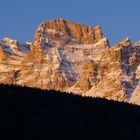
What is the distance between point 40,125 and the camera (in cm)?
3064

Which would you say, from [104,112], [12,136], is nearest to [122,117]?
[104,112]

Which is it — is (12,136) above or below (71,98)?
below

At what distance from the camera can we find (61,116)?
3231cm

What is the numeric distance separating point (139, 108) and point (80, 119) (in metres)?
5.98

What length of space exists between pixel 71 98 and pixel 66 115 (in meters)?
3.65

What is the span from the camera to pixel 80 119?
1292 inches

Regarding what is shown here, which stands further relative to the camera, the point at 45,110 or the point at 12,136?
the point at 45,110

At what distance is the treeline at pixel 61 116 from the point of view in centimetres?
3022

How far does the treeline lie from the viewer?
99.1 ft

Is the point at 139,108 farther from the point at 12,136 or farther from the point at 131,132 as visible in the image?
the point at 12,136

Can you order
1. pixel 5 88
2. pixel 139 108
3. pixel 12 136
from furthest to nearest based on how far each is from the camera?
1. pixel 139 108
2. pixel 5 88
3. pixel 12 136

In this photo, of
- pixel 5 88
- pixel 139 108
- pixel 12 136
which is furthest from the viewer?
pixel 139 108

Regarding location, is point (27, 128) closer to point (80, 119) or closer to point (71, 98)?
→ point (80, 119)

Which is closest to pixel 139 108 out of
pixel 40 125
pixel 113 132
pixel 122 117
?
pixel 122 117
